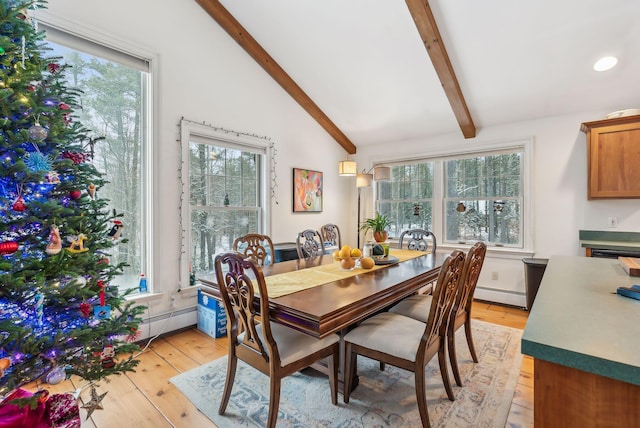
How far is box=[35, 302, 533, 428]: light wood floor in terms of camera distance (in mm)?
1775

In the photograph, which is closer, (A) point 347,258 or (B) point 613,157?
(A) point 347,258

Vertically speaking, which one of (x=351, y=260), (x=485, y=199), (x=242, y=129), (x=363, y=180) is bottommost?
(x=351, y=260)

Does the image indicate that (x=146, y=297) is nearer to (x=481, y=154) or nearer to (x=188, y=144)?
(x=188, y=144)

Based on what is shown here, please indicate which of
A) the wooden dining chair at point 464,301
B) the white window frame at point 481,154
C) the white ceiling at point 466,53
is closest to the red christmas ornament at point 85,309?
the wooden dining chair at point 464,301

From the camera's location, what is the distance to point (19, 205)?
130cm

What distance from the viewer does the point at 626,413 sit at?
0.63 metres

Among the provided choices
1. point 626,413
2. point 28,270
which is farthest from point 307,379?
point 626,413

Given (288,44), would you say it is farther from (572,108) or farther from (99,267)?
(572,108)

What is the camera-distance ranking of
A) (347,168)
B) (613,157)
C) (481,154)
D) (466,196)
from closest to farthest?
(613,157), (481,154), (466,196), (347,168)

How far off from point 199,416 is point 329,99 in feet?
12.9

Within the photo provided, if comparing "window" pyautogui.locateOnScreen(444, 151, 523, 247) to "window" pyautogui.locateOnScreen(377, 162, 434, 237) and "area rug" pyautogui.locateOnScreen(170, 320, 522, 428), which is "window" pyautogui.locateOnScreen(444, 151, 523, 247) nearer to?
"window" pyautogui.locateOnScreen(377, 162, 434, 237)

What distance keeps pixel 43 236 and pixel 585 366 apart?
6.66 ft

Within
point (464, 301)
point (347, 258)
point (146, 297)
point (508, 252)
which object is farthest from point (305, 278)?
point (508, 252)

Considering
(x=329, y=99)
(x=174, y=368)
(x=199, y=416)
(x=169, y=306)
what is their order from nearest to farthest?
(x=199, y=416) → (x=174, y=368) → (x=169, y=306) → (x=329, y=99)
